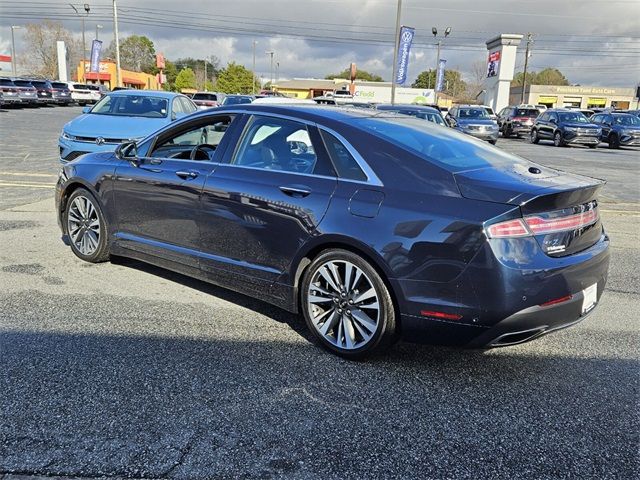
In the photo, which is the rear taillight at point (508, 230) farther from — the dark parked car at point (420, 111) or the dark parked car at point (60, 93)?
the dark parked car at point (60, 93)

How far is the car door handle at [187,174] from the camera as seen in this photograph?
4473 mm

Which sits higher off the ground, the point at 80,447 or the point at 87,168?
the point at 87,168

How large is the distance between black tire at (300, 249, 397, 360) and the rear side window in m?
0.51

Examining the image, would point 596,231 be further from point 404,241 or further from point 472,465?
point 472,465

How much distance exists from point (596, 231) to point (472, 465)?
1.92 m

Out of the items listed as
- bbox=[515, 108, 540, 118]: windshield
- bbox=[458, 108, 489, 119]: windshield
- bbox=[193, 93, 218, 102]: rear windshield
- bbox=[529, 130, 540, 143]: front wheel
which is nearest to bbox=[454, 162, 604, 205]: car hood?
bbox=[458, 108, 489, 119]: windshield

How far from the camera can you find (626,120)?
25.8 meters

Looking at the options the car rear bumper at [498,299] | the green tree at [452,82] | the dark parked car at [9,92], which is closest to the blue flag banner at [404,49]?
the dark parked car at [9,92]

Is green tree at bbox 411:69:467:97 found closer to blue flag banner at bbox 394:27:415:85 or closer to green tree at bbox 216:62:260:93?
green tree at bbox 216:62:260:93

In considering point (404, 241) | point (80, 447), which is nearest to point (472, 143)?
point (404, 241)

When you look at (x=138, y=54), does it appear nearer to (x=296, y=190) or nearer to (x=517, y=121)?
(x=517, y=121)

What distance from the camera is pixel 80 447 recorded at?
2711 mm

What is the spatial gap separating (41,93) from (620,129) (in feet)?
131

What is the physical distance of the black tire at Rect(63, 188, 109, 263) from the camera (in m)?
5.37
